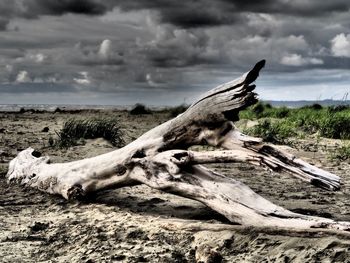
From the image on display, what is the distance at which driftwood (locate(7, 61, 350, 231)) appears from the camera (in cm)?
417

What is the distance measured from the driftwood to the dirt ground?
19 centimetres

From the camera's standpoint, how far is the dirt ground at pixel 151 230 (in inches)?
148

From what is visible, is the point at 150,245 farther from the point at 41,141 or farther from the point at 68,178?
the point at 41,141

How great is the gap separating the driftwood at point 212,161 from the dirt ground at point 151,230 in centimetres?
19

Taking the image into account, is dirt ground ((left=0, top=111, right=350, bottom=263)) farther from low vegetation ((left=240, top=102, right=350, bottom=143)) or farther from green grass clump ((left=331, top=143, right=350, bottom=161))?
low vegetation ((left=240, top=102, right=350, bottom=143))

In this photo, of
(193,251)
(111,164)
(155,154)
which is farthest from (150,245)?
(111,164)

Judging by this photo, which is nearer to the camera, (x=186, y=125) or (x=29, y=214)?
(x=186, y=125)

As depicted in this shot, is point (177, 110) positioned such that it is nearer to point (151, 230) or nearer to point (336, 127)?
point (336, 127)

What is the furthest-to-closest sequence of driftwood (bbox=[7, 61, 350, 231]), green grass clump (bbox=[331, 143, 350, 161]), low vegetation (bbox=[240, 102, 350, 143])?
low vegetation (bbox=[240, 102, 350, 143]) → green grass clump (bbox=[331, 143, 350, 161]) → driftwood (bbox=[7, 61, 350, 231])

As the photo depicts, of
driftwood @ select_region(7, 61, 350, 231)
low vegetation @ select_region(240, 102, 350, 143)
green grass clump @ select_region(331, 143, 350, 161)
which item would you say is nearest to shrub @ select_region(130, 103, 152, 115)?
low vegetation @ select_region(240, 102, 350, 143)

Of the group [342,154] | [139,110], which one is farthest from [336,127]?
[139,110]

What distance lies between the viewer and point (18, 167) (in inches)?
288

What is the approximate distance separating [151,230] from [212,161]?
2.66 feet

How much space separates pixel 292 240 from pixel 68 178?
9.99ft
